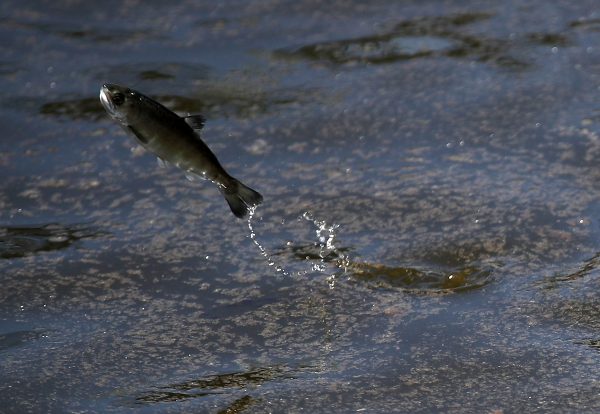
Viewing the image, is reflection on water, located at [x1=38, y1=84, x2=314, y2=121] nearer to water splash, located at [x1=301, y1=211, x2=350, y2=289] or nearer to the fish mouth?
water splash, located at [x1=301, y1=211, x2=350, y2=289]

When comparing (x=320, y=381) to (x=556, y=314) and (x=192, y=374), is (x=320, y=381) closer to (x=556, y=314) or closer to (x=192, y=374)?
(x=192, y=374)

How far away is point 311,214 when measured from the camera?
465 centimetres

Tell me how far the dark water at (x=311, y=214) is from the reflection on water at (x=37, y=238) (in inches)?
0.5

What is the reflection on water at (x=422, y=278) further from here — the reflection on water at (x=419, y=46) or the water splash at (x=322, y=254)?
the reflection on water at (x=419, y=46)

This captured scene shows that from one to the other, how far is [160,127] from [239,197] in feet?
1.16

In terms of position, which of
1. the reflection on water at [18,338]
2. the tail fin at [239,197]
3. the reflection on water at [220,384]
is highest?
the tail fin at [239,197]

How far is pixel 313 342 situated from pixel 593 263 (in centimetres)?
108

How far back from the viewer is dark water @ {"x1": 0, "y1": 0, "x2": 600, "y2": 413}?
3580 millimetres

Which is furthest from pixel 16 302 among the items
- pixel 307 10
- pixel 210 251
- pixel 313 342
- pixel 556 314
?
pixel 307 10

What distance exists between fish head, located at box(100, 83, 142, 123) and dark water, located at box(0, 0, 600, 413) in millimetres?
757

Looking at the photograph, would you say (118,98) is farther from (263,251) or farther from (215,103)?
(215,103)

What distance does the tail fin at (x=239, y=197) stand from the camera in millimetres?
3754

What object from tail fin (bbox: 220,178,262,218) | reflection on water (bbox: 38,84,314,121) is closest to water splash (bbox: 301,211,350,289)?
tail fin (bbox: 220,178,262,218)

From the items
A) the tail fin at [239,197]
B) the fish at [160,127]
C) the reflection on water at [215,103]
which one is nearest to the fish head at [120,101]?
the fish at [160,127]
